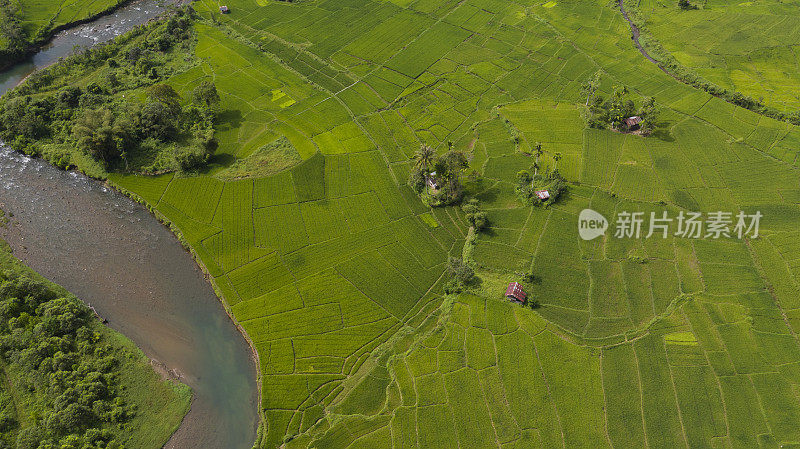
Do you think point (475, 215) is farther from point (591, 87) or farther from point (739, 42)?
point (739, 42)

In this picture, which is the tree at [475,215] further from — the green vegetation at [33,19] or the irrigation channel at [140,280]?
the green vegetation at [33,19]

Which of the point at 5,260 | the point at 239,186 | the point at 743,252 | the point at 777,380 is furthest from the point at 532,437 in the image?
the point at 5,260

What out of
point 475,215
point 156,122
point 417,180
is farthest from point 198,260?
point 475,215

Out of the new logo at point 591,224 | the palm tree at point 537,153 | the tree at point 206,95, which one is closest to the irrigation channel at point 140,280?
the tree at point 206,95

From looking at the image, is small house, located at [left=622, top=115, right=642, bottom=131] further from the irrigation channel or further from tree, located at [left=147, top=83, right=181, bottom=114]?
tree, located at [left=147, top=83, right=181, bottom=114]

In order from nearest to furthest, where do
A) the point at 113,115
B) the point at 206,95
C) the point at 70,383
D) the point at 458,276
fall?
the point at 70,383, the point at 458,276, the point at 113,115, the point at 206,95

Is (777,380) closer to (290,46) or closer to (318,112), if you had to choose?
(318,112)

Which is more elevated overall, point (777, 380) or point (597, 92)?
point (597, 92)
